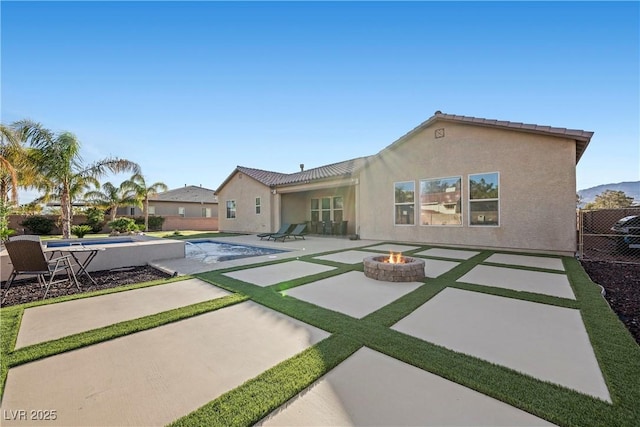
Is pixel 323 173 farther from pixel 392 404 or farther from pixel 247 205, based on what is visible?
pixel 392 404

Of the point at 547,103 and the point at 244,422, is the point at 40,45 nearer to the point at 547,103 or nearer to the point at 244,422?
the point at 244,422

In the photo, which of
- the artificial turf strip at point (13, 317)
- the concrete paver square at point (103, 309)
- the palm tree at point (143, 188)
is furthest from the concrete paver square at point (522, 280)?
the palm tree at point (143, 188)

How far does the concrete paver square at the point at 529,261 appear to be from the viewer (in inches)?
287

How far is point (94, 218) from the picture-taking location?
73.0ft

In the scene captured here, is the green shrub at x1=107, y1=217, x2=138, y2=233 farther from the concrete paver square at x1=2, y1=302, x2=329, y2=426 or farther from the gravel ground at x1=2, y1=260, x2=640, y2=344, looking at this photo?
the concrete paver square at x1=2, y1=302, x2=329, y2=426

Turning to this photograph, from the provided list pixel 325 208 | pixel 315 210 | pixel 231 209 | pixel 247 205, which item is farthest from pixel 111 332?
pixel 231 209

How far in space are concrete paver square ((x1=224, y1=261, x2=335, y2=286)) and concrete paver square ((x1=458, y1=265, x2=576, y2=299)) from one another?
3526 mm

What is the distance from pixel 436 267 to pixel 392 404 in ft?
18.9

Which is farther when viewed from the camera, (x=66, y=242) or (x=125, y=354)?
(x=66, y=242)

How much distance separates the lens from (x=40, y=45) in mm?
8070

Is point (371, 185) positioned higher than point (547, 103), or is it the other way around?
point (547, 103)

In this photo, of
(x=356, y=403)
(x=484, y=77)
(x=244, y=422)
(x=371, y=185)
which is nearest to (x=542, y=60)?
(x=484, y=77)

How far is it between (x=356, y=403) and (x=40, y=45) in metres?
12.6

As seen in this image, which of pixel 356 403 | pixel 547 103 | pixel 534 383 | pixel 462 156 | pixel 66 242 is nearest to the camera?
pixel 356 403
